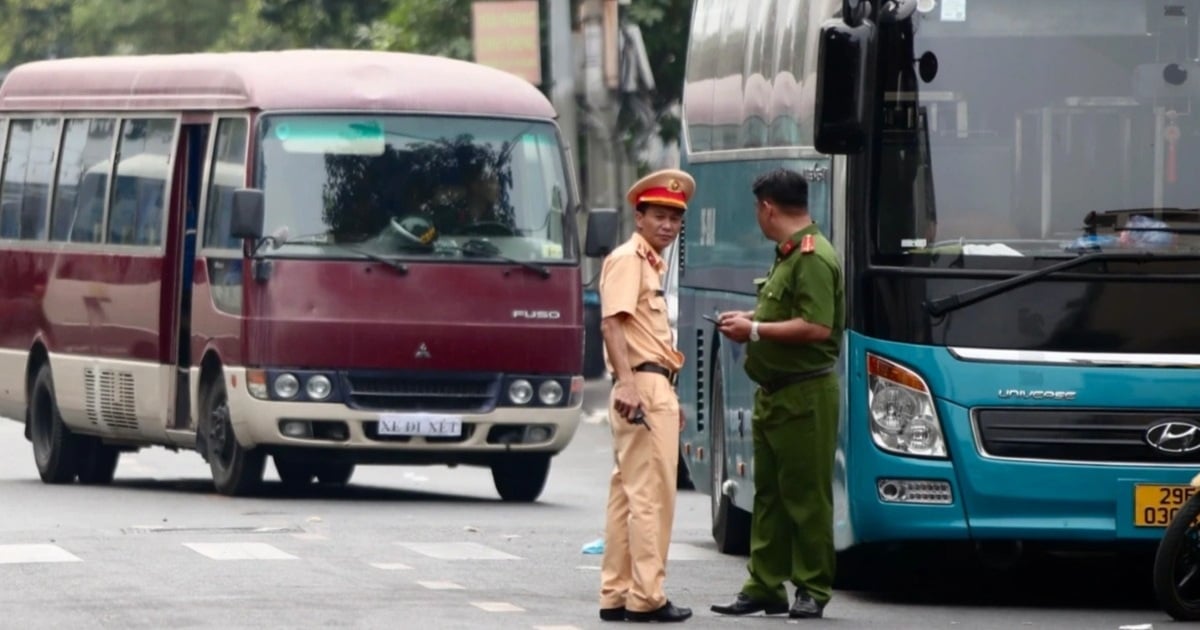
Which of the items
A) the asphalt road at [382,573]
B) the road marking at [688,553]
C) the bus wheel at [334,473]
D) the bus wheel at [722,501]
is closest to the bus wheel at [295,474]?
the bus wheel at [334,473]

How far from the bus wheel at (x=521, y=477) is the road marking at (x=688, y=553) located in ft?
12.1

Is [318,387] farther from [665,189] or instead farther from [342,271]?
[665,189]

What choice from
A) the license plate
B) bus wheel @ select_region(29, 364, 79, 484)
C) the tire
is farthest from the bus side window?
the tire

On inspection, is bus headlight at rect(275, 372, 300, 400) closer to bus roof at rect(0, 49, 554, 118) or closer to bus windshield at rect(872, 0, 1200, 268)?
bus roof at rect(0, 49, 554, 118)

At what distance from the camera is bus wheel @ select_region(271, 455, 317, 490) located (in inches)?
786

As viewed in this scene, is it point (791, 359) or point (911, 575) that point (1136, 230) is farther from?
point (911, 575)

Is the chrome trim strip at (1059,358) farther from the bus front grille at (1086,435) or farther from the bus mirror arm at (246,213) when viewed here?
the bus mirror arm at (246,213)

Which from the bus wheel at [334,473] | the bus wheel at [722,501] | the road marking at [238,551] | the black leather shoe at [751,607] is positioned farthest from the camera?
the bus wheel at [334,473]

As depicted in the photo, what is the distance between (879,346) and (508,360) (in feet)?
22.2

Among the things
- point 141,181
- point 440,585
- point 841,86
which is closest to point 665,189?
point 841,86

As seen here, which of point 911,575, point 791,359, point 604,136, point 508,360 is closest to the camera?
point 791,359

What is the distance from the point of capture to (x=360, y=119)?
18.3 metres

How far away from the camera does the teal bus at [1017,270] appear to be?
457 inches

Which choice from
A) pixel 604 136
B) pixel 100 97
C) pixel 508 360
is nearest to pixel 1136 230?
pixel 508 360
